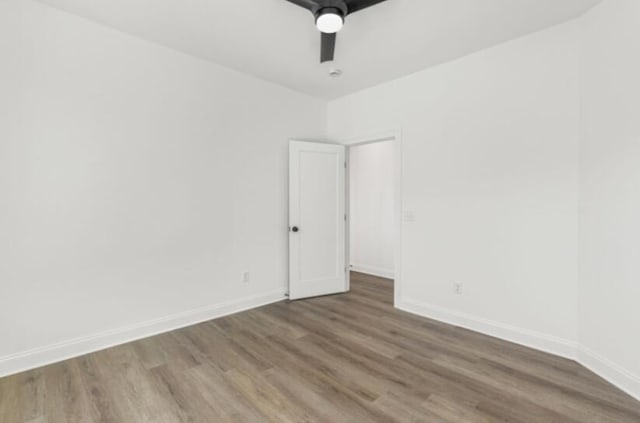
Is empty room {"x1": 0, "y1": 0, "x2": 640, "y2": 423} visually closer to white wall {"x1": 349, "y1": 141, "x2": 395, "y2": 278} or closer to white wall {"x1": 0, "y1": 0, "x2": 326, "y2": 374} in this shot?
white wall {"x1": 0, "y1": 0, "x2": 326, "y2": 374}

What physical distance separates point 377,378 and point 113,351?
232 cm

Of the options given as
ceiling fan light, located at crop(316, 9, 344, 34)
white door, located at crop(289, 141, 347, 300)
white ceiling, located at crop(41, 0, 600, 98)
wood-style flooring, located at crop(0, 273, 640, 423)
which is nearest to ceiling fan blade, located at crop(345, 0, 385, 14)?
ceiling fan light, located at crop(316, 9, 344, 34)

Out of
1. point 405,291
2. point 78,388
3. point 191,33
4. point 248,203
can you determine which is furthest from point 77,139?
point 405,291

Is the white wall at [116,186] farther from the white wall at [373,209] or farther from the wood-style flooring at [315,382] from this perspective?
the white wall at [373,209]

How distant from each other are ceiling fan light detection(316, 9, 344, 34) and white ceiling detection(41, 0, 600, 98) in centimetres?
47

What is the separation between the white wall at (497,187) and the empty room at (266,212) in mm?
19

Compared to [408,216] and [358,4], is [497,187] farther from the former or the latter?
[358,4]

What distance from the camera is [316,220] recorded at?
4234mm

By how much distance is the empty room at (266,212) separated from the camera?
212 cm

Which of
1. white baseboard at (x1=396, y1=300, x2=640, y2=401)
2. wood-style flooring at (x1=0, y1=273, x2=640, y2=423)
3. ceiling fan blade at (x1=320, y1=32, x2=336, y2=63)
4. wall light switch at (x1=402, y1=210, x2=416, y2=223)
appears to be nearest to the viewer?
wood-style flooring at (x1=0, y1=273, x2=640, y2=423)

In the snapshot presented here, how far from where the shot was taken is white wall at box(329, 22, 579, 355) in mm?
2607

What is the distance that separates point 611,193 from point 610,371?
51.8 inches

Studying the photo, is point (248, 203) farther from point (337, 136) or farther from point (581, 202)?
point (581, 202)

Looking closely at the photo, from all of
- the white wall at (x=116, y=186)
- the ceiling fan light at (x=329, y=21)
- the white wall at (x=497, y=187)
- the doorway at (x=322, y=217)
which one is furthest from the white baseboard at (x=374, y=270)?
the ceiling fan light at (x=329, y=21)
